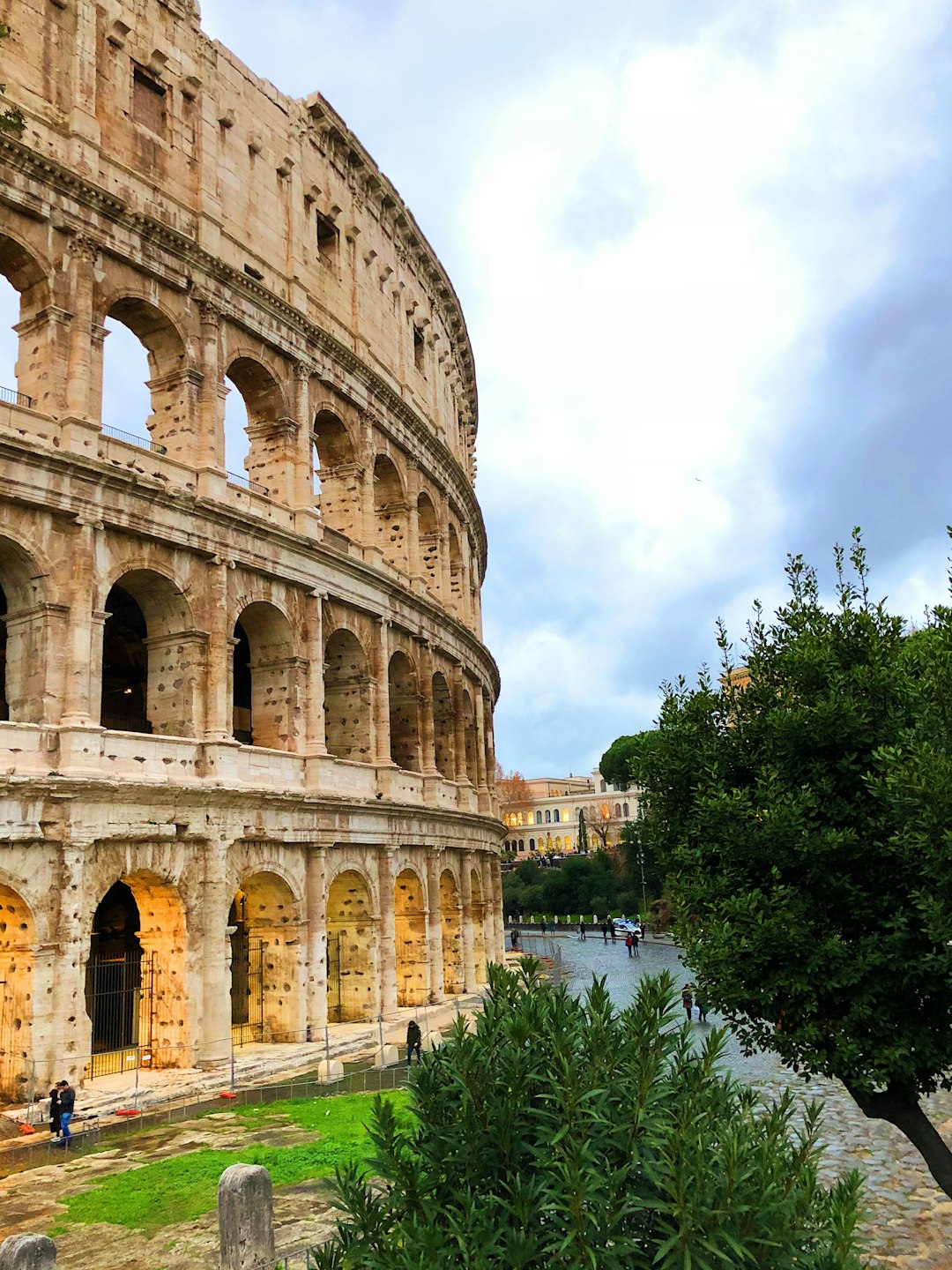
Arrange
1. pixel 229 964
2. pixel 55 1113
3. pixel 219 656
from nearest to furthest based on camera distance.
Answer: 1. pixel 55 1113
2. pixel 229 964
3. pixel 219 656

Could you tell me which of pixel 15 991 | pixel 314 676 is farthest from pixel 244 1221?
pixel 314 676

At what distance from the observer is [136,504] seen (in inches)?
730

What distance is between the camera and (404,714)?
28.2 metres

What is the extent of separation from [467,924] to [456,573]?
1127 centimetres

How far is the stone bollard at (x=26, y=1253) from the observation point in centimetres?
641

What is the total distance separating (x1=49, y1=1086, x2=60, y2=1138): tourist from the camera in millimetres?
14062

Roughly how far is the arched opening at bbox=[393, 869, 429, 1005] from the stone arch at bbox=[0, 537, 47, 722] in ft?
36.2

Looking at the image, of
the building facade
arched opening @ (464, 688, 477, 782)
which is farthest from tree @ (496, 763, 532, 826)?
arched opening @ (464, 688, 477, 782)

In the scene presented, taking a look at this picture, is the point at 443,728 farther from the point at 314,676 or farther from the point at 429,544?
the point at 314,676

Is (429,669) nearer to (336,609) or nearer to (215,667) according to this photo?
(336,609)

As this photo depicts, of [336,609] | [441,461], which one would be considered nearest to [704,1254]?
[336,609]

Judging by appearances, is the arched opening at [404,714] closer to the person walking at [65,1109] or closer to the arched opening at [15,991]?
the arched opening at [15,991]

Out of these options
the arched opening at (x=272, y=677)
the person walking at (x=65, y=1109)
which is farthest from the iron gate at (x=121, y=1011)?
the arched opening at (x=272, y=677)

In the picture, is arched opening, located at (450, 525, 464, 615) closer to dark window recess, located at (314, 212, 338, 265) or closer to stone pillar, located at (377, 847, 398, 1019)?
dark window recess, located at (314, 212, 338, 265)
